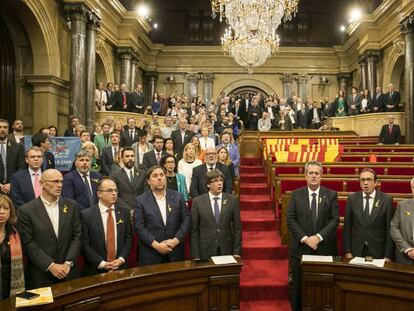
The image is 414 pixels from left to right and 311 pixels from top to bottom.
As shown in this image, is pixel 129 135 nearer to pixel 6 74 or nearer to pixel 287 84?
pixel 6 74

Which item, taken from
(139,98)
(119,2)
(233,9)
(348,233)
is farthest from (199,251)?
(119,2)

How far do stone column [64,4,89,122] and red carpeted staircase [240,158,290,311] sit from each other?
4.81m

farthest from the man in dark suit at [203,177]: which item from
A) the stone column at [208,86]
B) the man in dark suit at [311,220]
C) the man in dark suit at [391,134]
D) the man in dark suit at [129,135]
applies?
the stone column at [208,86]

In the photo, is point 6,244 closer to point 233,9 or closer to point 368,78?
point 233,9

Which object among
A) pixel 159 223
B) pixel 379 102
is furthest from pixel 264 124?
pixel 159 223

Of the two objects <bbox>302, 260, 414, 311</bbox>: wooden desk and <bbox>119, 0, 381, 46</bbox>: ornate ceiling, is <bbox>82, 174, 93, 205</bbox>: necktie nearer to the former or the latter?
<bbox>302, 260, 414, 311</bbox>: wooden desk

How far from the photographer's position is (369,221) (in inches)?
126

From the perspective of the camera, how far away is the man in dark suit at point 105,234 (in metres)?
2.88

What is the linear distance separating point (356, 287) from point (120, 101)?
9.18 meters

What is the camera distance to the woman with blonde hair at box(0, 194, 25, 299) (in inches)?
96.3

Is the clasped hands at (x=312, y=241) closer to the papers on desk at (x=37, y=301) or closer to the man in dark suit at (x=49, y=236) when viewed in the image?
the man in dark suit at (x=49, y=236)

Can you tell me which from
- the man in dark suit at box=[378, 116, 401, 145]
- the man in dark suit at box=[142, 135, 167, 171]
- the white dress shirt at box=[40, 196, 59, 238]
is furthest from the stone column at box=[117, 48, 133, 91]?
the white dress shirt at box=[40, 196, 59, 238]

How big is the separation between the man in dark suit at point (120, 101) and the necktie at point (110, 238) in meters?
8.33

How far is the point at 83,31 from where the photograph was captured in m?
9.80
